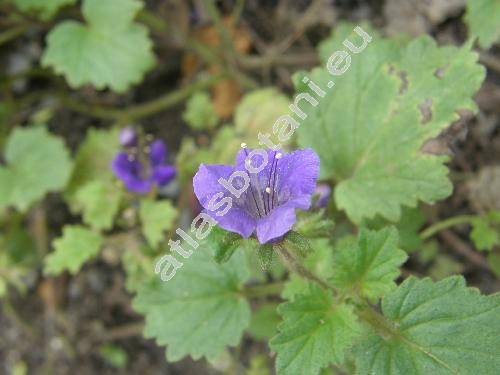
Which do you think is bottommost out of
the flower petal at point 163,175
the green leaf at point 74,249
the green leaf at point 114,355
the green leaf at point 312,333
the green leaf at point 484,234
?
the green leaf at point 114,355

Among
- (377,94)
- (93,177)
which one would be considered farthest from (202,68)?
(377,94)

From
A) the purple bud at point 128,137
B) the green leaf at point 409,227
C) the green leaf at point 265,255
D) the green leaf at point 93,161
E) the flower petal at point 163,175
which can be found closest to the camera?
the green leaf at point 265,255

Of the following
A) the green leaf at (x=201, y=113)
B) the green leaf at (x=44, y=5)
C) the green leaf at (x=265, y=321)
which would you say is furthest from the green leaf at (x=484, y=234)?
the green leaf at (x=44, y=5)

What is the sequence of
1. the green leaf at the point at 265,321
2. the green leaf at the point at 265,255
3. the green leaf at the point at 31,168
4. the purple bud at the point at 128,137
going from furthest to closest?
the green leaf at the point at 31,168, the purple bud at the point at 128,137, the green leaf at the point at 265,321, the green leaf at the point at 265,255

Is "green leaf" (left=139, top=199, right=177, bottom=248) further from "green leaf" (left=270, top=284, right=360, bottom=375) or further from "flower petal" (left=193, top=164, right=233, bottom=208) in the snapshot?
"flower petal" (left=193, top=164, right=233, bottom=208)

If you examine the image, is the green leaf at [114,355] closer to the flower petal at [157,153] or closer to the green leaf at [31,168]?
the green leaf at [31,168]

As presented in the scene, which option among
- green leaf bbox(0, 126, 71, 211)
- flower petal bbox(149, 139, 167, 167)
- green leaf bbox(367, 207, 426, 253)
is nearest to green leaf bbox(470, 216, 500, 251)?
green leaf bbox(367, 207, 426, 253)

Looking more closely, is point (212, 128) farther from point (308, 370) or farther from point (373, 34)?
point (308, 370)
